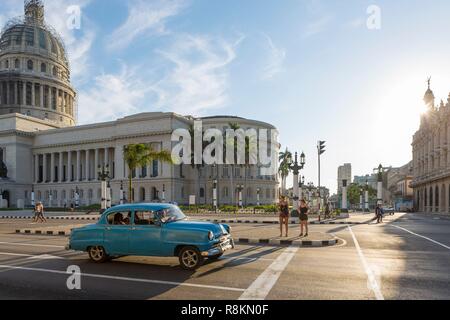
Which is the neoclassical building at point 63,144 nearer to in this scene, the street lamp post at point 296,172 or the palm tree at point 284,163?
the palm tree at point 284,163

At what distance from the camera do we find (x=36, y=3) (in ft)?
350

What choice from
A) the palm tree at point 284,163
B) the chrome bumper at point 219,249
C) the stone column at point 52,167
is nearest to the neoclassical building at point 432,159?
the palm tree at point 284,163

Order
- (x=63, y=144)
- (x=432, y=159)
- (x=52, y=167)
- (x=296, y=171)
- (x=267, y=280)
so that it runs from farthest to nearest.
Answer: (x=52, y=167) → (x=63, y=144) → (x=432, y=159) → (x=296, y=171) → (x=267, y=280)

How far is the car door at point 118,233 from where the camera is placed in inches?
418

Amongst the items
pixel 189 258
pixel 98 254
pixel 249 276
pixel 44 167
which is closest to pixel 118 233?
pixel 98 254

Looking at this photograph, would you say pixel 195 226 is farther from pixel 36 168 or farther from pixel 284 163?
pixel 36 168

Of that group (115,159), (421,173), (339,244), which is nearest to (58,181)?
(115,159)

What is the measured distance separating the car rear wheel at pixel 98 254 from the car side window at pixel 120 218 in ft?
2.96

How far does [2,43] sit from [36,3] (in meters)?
16.3

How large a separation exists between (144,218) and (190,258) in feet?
5.88

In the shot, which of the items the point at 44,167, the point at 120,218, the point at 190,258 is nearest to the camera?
the point at 190,258

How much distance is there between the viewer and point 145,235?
33.9 ft

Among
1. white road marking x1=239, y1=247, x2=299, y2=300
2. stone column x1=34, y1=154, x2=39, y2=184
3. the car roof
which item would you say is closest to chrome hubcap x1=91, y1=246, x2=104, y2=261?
the car roof
